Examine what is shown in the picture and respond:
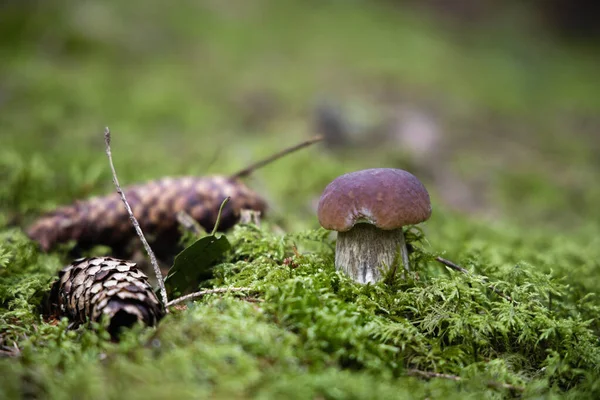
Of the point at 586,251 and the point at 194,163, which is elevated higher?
the point at 194,163

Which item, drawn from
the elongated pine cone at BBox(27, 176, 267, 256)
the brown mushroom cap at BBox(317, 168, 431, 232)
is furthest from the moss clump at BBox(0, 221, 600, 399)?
the elongated pine cone at BBox(27, 176, 267, 256)

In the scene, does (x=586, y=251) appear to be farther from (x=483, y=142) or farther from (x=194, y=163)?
(x=483, y=142)

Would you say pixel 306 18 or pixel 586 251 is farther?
pixel 306 18

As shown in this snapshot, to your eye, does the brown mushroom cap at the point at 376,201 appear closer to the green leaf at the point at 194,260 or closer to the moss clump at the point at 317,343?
the moss clump at the point at 317,343

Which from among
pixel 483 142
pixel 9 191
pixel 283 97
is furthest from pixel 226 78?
pixel 9 191

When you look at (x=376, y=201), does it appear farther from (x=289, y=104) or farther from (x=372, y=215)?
(x=289, y=104)

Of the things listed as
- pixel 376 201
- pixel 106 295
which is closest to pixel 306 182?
pixel 376 201
